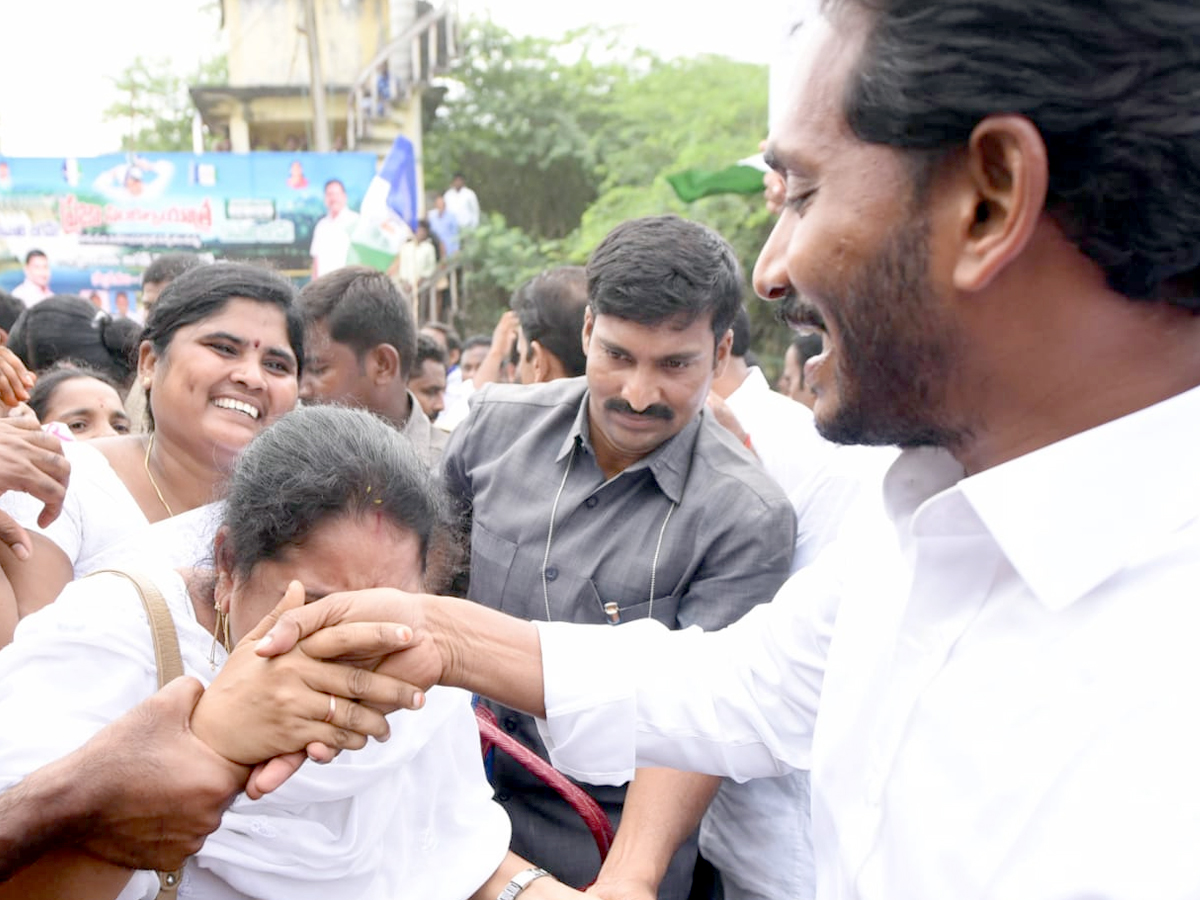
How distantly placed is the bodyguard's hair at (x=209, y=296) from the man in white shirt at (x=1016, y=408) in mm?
1952

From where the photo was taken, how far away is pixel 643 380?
3.00 meters

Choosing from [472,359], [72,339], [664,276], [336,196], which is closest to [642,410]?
[664,276]

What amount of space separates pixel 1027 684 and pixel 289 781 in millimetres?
1318

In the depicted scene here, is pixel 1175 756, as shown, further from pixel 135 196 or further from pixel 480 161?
pixel 480 161

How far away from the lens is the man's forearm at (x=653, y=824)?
7.88ft

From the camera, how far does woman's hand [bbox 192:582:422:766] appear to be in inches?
69.9

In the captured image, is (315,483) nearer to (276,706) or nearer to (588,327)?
(276,706)

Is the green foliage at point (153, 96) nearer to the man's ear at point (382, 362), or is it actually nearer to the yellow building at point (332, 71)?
the yellow building at point (332, 71)

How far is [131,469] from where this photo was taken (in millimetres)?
2947

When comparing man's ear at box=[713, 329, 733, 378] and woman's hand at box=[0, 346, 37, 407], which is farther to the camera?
man's ear at box=[713, 329, 733, 378]

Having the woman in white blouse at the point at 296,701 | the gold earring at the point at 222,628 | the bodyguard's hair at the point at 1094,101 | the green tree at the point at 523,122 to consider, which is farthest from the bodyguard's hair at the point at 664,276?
the green tree at the point at 523,122

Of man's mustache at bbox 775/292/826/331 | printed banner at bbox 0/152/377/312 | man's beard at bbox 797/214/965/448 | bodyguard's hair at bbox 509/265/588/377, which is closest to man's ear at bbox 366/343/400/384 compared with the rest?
bodyguard's hair at bbox 509/265/588/377

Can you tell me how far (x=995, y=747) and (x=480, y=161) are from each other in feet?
80.0

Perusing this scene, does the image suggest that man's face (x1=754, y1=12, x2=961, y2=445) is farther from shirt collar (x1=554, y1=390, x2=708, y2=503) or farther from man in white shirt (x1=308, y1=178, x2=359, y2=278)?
man in white shirt (x1=308, y1=178, x2=359, y2=278)
